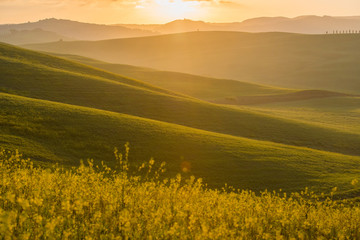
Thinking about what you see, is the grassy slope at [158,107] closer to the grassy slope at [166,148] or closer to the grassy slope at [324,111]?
the grassy slope at [166,148]

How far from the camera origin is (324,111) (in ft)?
282

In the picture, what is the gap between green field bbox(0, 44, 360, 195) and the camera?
30.2 meters

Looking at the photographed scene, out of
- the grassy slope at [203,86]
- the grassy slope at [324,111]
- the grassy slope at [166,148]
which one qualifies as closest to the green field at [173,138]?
the grassy slope at [166,148]

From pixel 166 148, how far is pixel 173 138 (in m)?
2.65

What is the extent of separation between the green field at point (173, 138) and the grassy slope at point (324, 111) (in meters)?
15.2

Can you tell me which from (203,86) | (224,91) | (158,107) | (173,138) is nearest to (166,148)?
(173,138)

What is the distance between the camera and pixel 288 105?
95.6 metres

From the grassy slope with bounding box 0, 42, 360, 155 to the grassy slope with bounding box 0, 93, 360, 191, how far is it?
8229 mm

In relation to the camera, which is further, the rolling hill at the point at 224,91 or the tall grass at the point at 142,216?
the rolling hill at the point at 224,91

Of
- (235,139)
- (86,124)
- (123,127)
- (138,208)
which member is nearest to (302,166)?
(235,139)

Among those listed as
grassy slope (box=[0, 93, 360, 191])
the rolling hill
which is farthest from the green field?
the rolling hill

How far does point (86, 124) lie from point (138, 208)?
2594 cm

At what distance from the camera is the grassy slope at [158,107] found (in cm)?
4869

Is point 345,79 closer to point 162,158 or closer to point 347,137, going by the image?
point 347,137
